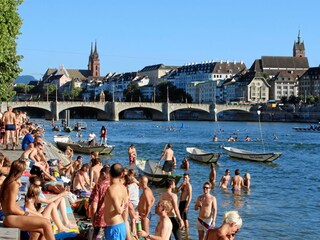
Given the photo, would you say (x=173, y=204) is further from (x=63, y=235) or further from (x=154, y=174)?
(x=154, y=174)

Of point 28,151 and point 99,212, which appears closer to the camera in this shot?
point 99,212

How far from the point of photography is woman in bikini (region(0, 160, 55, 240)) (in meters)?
9.11

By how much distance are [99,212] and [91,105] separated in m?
119

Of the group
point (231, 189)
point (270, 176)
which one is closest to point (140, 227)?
point (231, 189)

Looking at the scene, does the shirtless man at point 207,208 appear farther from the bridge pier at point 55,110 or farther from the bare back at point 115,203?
the bridge pier at point 55,110

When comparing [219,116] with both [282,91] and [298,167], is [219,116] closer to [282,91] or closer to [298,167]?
[282,91]

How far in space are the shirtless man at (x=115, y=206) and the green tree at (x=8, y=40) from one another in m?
18.3

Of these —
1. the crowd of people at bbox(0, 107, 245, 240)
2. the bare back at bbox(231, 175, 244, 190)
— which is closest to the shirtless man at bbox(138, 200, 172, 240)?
the crowd of people at bbox(0, 107, 245, 240)

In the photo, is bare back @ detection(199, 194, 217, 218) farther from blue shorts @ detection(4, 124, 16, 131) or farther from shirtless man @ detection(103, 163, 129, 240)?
blue shorts @ detection(4, 124, 16, 131)

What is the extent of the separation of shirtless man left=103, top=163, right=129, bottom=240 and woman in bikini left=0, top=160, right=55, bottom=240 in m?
0.84

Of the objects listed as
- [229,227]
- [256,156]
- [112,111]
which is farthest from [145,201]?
[112,111]

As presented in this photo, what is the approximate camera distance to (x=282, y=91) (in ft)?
609

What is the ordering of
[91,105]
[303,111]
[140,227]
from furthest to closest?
[303,111] → [91,105] → [140,227]

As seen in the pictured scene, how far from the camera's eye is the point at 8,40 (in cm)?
2817
